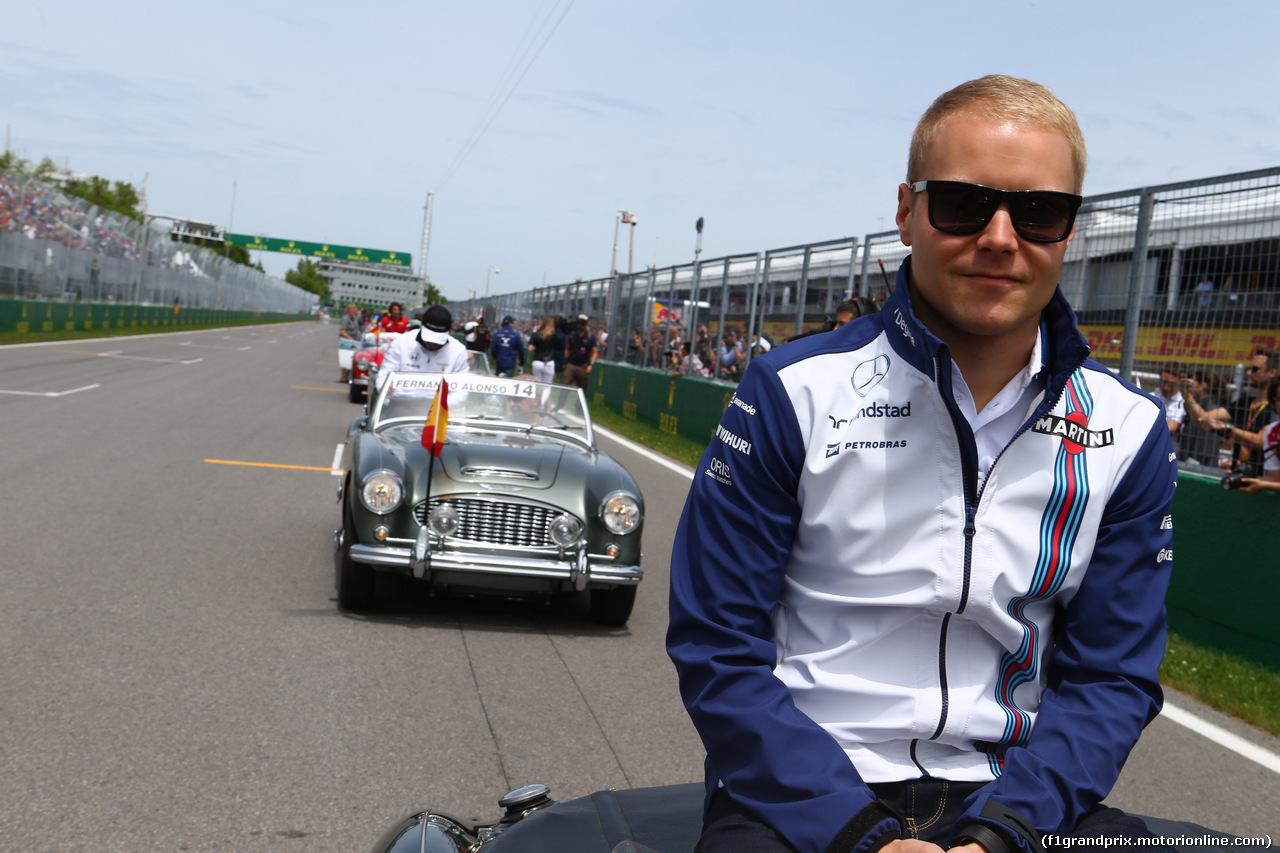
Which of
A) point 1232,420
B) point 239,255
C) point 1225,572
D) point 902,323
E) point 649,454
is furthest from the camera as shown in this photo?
point 239,255

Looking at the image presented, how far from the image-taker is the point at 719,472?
188 centimetres

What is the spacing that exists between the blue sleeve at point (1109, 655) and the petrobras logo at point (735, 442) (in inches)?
23.1

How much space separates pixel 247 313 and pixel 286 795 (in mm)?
92018

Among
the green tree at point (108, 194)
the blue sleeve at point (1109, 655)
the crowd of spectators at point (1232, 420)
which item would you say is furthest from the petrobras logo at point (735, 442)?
the green tree at point (108, 194)

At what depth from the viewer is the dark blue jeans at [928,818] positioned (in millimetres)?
1746

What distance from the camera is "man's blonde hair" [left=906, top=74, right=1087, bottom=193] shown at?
1824 mm

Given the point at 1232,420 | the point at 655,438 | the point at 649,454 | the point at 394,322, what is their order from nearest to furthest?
the point at 1232,420 → the point at 649,454 → the point at 655,438 → the point at 394,322

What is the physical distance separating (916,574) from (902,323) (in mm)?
393

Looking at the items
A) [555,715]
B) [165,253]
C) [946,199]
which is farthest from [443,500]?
[165,253]

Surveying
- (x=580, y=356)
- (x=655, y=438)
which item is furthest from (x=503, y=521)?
(x=580, y=356)

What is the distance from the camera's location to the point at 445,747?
4.39 meters

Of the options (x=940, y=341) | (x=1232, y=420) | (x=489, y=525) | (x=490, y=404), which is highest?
(x=940, y=341)

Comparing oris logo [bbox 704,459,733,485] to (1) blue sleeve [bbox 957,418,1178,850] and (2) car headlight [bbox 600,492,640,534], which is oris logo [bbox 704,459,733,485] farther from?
(2) car headlight [bbox 600,492,640,534]

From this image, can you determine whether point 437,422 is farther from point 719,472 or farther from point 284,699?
point 719,472
